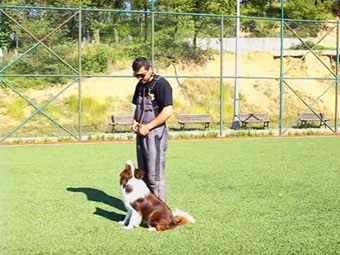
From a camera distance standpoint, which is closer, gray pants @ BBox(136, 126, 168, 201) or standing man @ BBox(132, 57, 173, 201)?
standing man @ BBox(132, 57, 173, 201)

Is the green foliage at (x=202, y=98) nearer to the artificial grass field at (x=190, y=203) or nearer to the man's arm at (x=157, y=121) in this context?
the artificial grass field at (x=190, y=203)

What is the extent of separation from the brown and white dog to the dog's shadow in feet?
2.00

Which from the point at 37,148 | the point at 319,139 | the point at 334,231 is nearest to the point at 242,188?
the point at 334,231

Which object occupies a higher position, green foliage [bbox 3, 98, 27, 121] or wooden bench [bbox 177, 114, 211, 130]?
green foliage [bbox 3, 98, 27, 121]

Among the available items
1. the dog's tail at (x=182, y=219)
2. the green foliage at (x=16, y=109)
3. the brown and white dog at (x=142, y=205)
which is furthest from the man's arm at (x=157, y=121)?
the green foliage at (x=16, y=109)

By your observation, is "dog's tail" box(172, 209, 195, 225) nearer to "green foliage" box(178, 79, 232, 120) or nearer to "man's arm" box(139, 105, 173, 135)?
"man's arm" box(139, 105, 173, 135)

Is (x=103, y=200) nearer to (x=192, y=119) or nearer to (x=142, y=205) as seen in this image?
(x=142, y=205)

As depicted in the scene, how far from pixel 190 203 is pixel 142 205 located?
1716mm

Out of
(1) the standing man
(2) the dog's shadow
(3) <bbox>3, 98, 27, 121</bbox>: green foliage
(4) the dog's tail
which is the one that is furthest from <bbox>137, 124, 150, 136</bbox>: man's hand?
(3) <bbox>3, 98, 27, 121</bbox>: green foliage

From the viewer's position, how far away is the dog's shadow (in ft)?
23.4

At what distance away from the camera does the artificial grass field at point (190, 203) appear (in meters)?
5.75

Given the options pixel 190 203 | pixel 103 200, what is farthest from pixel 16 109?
pixel 190 203

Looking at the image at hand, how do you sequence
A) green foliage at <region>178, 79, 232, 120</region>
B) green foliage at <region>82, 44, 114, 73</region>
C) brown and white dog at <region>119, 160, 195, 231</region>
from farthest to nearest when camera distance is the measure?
green foliage at <region>178, 79, 232, 120</region>
green foliage at <region>82, 44, 114, 73</region>
brown and white dog at <region>119, 160, 195, 231</region>

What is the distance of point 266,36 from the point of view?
39.0 metres
